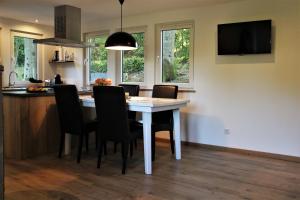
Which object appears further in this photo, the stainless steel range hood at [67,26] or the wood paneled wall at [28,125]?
the stainless steel range hood at [67,26]

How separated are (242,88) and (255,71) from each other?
32cm

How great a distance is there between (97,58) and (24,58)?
1589 mm

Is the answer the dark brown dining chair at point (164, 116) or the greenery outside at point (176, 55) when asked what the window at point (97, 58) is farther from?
the dark brown dining chair at point (164, 116)

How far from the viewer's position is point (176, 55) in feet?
17.0

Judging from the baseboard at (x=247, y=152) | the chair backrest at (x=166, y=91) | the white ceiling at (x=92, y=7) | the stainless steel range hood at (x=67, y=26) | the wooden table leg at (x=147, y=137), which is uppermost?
the white ceiling at (x=92, y=7)

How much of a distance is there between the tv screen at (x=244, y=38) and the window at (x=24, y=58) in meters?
4.18

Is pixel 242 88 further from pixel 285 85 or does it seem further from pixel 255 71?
pixel 285 85

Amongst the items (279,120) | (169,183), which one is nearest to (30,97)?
(169,183)

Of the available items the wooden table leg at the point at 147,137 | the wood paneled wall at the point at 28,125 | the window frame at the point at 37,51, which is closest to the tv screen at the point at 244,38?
the wooden table leg at the point at 147,137

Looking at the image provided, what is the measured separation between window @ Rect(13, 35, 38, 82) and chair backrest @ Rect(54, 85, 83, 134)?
264cm

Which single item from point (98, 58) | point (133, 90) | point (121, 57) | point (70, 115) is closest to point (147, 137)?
point (70, 115)

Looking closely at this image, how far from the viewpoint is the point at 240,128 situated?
447cm

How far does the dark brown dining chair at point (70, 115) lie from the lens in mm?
3850

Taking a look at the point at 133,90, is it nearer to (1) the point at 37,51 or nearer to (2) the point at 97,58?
(2) the point at 97,58
